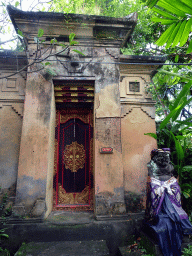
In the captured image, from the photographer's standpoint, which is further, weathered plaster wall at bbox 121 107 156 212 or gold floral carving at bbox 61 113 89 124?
gold floral carving at bbox 61 113 89 124

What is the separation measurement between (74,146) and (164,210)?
10.2 ft

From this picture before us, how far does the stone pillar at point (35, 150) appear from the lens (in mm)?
4239

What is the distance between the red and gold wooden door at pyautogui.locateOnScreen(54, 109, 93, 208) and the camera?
5246 millimetres

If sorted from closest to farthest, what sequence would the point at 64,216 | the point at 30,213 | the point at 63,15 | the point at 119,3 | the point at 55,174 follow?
the point at 30,213, the point at 64,216, the point at 63,15, the point at 55,174, the point at 119,3

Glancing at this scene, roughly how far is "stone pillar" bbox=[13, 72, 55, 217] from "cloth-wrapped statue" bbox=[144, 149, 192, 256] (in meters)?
2.51

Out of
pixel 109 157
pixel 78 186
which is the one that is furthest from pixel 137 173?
pixel 78 186

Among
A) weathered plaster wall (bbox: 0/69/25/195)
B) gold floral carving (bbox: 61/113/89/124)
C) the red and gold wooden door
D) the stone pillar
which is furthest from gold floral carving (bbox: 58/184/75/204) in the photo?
gold floral carving (bbox: 61/113/89/124)

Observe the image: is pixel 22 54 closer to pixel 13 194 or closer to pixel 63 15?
pixel 63 15

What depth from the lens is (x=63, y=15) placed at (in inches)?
192

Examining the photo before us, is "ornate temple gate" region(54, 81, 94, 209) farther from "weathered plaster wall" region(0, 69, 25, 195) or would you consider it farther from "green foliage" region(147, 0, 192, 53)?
"green foliage" region(147, 0, 192, 53)

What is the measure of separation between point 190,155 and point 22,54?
5.77 m

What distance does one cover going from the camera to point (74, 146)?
557 cm

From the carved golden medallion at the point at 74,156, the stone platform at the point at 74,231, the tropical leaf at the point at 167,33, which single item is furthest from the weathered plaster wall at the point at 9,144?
the tropical leaf at the point at 167,33

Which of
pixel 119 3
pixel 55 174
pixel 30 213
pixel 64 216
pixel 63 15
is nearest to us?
pixel 30 213
